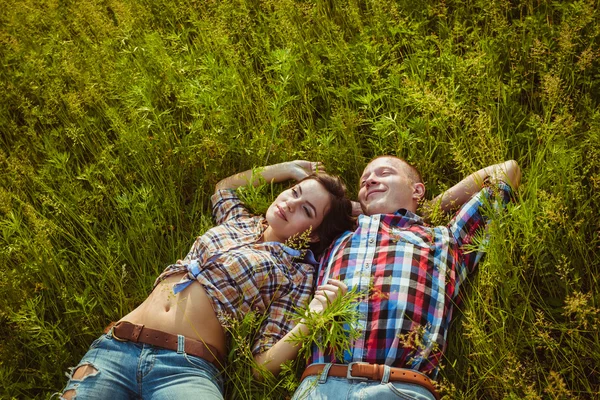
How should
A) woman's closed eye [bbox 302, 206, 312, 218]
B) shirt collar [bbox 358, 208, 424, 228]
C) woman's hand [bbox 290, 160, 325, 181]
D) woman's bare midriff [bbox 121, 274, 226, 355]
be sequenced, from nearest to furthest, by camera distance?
woman's bare midriff [bbox 121, 274, 226, 355] < shirt collar [bbox 358, 208, 424, 228] < woman's closed eye [bbox 302, 206, 312, 218] < woman's hand [bbox 290, 160, 325, 181]

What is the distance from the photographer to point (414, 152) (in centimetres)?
403

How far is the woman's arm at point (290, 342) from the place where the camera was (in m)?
3.15

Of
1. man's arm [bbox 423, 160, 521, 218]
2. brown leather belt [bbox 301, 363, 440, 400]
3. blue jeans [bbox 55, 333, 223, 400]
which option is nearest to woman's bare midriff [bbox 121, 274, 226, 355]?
blue jeans [bbox 55, 333, 223, 400]

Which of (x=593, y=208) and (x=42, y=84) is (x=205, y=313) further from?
(x=42, y=84)

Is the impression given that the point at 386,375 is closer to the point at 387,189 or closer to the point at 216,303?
the point at 216,303

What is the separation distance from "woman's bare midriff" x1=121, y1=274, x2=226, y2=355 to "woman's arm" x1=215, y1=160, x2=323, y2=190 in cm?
97

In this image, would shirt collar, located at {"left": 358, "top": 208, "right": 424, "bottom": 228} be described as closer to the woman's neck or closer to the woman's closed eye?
the woman's closed eye

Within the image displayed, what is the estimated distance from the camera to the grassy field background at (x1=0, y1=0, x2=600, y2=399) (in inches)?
128

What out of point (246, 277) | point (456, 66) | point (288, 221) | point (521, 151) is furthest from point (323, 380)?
point (456, 66)

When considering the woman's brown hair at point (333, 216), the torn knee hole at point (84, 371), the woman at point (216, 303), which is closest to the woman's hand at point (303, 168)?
the woman at point (216, 303)

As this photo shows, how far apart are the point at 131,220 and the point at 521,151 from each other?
9.03ft

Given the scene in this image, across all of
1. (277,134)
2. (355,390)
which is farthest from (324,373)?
(277,134)

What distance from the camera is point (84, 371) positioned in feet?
10.3

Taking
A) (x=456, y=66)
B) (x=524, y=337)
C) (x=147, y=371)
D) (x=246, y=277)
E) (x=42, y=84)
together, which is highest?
(x=42, y=84)
